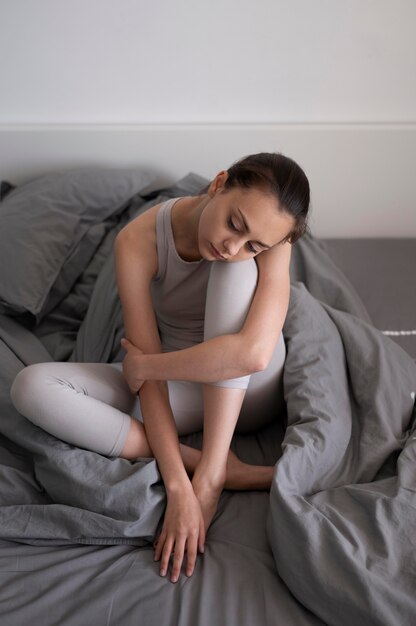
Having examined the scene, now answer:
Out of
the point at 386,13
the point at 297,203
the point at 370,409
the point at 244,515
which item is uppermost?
the point at 386,13

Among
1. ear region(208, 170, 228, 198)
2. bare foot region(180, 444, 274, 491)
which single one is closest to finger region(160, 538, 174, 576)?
bare foot region(180, 444, 274, 491)

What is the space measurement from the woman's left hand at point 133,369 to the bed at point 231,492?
0.42 feet

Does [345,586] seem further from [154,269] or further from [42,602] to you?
[154,269]

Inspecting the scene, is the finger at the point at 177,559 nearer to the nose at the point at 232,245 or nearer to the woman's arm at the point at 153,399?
the woman's arm at the point at 153,399

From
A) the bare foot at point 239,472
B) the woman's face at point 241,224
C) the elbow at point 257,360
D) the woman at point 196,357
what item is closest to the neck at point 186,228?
the woman at point 196,357

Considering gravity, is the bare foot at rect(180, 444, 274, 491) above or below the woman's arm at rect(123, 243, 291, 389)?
below

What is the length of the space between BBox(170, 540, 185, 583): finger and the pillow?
57cm

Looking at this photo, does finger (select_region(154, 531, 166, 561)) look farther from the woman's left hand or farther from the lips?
the lips

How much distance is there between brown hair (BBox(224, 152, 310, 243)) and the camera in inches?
34.4

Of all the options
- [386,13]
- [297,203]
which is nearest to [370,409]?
[297,203]

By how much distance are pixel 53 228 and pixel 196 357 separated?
0.54 m

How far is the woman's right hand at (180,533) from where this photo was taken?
2.83 feet

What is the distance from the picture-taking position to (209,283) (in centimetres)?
99

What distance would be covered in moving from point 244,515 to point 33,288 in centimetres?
62
